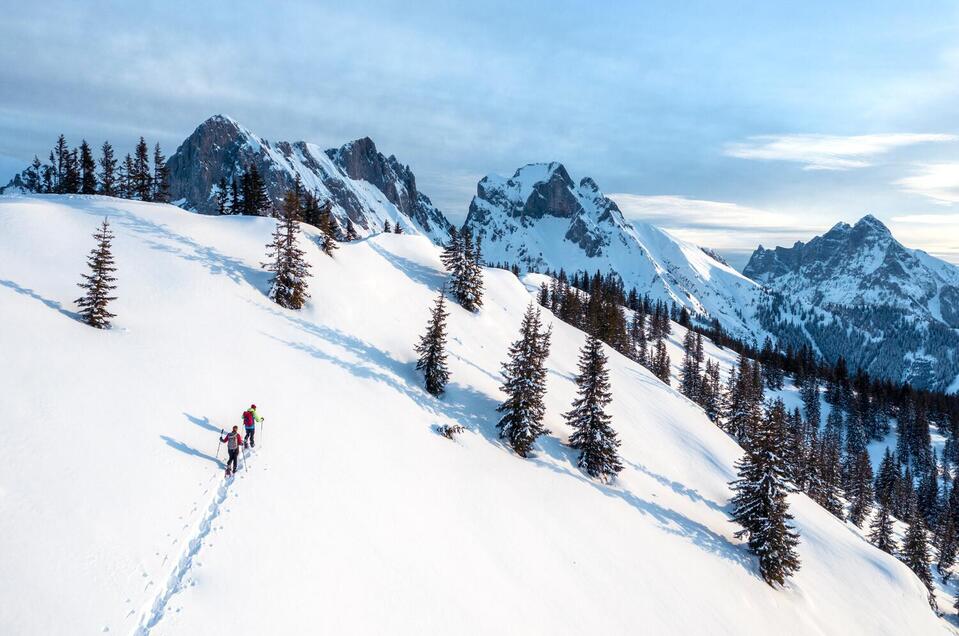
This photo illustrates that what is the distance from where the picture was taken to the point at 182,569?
11.7 metres

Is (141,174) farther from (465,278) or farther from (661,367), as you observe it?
(661,367)

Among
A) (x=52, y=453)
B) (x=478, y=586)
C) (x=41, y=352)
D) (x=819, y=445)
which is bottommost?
(x=819, y=445)

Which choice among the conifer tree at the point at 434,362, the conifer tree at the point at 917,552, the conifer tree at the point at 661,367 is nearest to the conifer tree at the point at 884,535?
the conifer tree at the point at 917,552

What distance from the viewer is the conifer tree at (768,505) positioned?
25875 mm

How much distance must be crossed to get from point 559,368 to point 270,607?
4118 cm

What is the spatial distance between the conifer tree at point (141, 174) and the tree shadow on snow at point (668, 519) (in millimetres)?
71257

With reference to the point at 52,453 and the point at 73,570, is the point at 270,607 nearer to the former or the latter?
the point at 73,570

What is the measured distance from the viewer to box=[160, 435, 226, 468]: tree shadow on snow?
53.7ft

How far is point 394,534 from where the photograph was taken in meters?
16.2

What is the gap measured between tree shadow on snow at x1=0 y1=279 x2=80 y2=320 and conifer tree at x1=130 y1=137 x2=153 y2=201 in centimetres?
5333

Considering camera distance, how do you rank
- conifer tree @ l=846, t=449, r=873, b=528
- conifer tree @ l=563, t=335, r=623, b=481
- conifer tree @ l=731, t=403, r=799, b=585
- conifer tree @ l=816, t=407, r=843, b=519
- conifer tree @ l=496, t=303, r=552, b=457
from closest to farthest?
conifer tree @ l=731, t=403, r=799, b=585 → conifer tree @ l=496, t=303, r=552, b=457 → conifer tree @ l=563, t=335, r=623, b=481 → conifer tree @ l=816, t=407, r=843, b=519 → conifer tree @ l=846, t=449, r=873, b=528

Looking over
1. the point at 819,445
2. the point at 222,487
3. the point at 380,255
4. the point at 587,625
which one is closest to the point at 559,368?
the point at 380,255

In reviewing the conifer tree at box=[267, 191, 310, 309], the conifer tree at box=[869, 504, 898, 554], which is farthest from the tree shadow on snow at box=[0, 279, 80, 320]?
the conifer tree at box=[869, 504, 898, 554]

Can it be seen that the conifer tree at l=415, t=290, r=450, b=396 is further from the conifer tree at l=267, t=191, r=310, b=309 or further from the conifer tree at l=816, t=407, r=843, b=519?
the conifer tree at l=816, t=407, r=843, b=519
